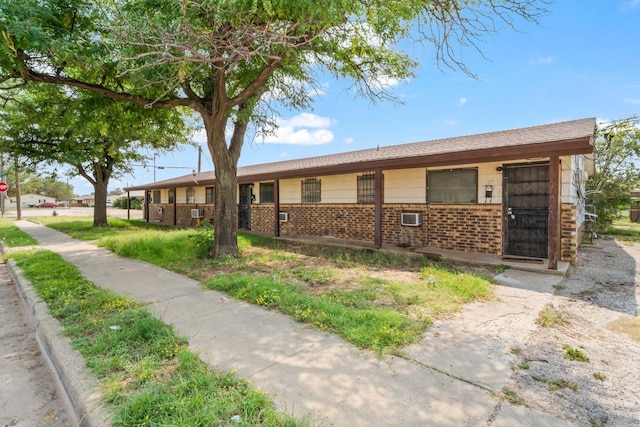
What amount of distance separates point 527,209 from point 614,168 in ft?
36.2

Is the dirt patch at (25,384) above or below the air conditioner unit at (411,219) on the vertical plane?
below

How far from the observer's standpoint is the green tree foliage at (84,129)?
28.2ft

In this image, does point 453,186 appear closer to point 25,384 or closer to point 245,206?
point 25,384

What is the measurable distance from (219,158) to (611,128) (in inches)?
668

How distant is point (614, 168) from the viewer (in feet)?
47.2

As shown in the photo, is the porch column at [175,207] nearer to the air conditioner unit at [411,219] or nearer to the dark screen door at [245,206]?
the dark screen door at [245,206]

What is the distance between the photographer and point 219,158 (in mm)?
7914

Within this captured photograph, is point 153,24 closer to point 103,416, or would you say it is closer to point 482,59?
point 103,416

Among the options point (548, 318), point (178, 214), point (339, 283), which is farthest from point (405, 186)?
point (178, 214)

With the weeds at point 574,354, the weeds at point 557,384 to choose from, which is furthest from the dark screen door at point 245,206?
the weeds at point 557,384

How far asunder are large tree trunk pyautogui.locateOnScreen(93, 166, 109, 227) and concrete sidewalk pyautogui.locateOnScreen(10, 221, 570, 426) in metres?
15.7

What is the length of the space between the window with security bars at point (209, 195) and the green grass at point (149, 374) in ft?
41.0

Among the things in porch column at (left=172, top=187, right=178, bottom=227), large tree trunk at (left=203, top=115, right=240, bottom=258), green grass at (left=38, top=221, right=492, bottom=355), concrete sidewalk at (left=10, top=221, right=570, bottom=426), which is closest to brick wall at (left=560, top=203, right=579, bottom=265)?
green grass at (left=38, top=221, right=492, bottom=355)

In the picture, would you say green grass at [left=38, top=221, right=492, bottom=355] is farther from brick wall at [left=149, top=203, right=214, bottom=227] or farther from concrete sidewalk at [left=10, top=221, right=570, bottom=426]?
brick wall at [left=149, top=203, right=214, bottom=227]
